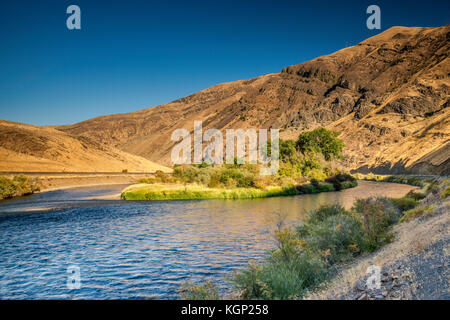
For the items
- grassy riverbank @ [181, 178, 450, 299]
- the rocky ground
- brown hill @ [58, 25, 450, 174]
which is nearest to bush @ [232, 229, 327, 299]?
grassy riverbank @ [181, 178, 450, 299]

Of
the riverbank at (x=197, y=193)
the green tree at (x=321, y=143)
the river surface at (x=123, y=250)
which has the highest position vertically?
the green tree at (x=321, y=143)

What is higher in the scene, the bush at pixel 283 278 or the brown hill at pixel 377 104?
the brown hill at pixel 377 104

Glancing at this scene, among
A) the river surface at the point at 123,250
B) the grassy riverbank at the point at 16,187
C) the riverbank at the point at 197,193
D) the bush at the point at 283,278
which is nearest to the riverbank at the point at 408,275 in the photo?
the bush at the point at 283,278

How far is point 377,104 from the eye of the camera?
138m

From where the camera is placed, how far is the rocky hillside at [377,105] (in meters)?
94.5

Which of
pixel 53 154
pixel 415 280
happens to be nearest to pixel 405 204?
pixel 415 280

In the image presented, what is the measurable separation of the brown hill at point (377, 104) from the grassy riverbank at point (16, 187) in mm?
78691

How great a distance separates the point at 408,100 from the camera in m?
120

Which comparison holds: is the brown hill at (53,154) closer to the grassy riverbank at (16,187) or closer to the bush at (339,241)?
the grassy riverbank at (16,187)

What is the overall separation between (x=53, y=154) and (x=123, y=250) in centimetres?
10394

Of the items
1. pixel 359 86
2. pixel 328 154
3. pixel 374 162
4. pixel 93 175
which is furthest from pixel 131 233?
pixel 359 86

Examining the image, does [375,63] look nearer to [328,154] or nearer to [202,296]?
[328,154]

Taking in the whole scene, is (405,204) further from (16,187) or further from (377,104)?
(377,104)

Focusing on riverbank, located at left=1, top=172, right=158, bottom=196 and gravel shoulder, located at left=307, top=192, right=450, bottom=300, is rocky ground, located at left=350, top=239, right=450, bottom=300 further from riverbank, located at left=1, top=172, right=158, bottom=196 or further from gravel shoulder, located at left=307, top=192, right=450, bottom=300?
riverbank, located at left=1, top=172, right=158, bottom=196
